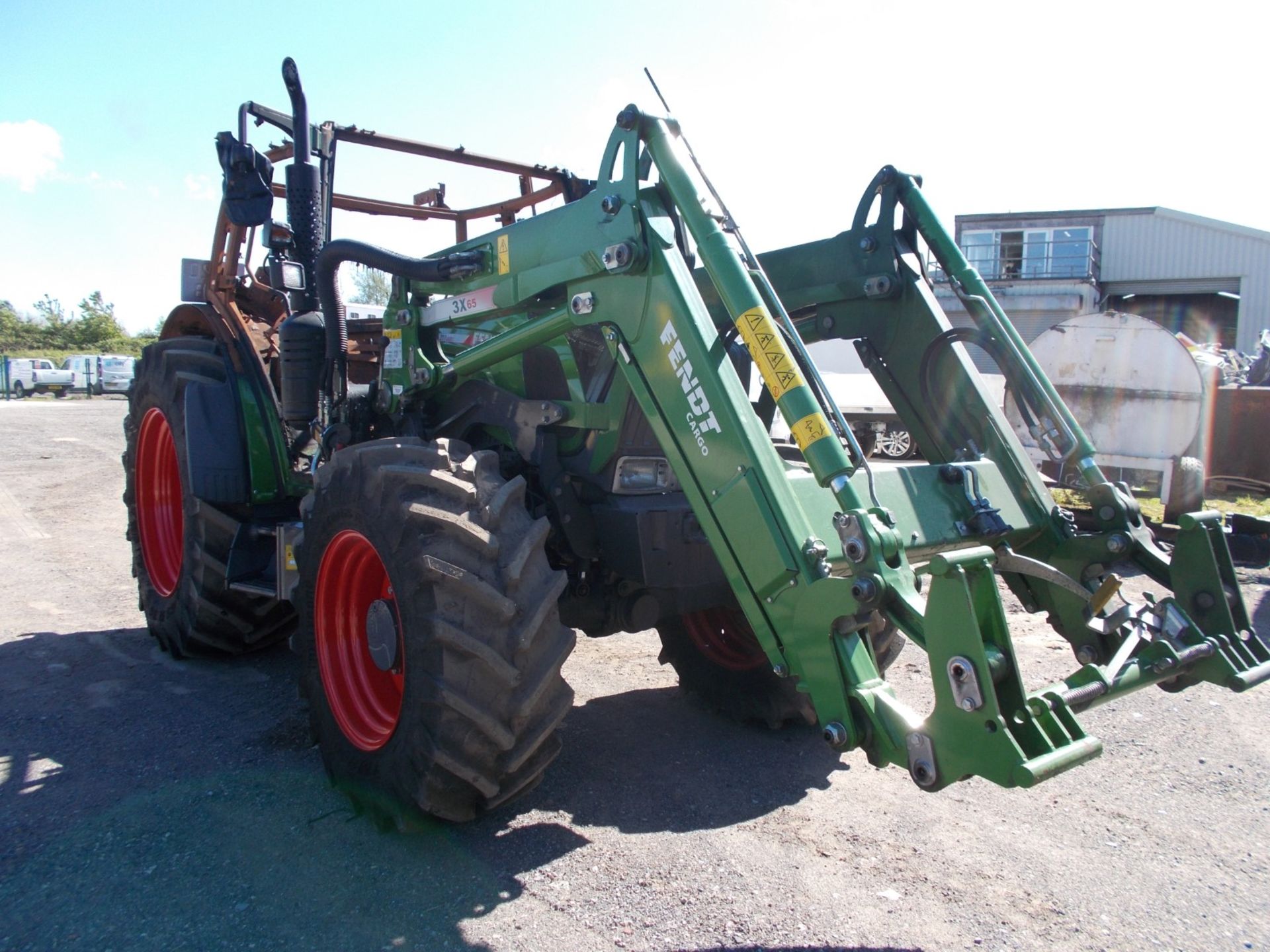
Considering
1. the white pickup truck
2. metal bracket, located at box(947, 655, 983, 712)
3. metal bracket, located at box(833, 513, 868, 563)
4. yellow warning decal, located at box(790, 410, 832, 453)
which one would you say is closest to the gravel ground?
metal bracket, located at box(947, 655, 983, 712)

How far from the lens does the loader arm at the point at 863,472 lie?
7.85ft

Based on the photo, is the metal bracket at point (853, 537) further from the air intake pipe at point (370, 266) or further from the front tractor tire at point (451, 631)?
the air intake pipe at point (370, 266)

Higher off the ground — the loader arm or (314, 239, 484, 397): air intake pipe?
(314, 239, 484, 397): air intake pipe

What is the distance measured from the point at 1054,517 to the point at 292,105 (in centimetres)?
378

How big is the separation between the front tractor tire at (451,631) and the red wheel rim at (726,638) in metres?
1.42

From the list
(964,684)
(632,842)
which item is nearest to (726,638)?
(632,842)

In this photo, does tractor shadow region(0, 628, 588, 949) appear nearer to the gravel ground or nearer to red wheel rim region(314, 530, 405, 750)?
the gravel ground

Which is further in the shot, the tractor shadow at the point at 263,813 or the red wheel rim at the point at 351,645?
the red wheel rim at the point at 351,645

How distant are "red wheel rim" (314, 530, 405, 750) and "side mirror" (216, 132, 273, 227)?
1.77 meters

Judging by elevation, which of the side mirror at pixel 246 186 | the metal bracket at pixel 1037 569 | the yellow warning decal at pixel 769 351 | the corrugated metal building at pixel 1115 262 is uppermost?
the corrugated metal building at pixel 1115 262

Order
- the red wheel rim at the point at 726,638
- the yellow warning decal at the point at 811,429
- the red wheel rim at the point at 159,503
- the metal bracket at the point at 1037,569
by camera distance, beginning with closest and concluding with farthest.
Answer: the yellow warning decal at the point at 811,429, the metal bracket at the point at 1037,569, the red wheel rim at the point at 726,638, the red wheel rim at the point at 159,503

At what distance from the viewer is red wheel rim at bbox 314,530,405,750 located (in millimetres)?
3660

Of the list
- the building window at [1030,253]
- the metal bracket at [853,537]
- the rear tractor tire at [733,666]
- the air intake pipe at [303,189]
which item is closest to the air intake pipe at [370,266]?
the air intake pipe at [303,189]

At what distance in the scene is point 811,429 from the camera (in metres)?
2.71
